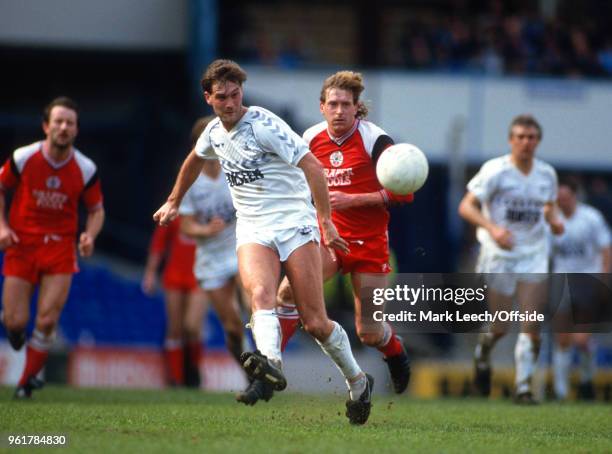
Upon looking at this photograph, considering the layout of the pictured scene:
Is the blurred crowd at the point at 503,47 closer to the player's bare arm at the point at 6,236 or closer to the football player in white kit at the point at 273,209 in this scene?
the player's bare arm at the point at 6,236

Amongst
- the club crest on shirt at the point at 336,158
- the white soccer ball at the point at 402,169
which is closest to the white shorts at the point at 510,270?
the club crest on shirt at the point at 336,158

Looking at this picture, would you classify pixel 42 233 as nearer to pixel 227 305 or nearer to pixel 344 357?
pixel 227 305

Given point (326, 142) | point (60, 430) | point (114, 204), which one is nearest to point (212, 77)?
point (326, 142)

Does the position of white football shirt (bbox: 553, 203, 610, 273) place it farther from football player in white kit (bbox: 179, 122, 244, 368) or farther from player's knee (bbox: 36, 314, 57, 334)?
player's knee (bbox: 36, 314, 57, 334)

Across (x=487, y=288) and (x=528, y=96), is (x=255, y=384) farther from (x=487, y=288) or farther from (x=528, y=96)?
(x=528, y=96)

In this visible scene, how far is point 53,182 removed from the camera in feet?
36.0

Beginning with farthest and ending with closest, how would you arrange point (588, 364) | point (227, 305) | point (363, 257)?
point (588, 364) → point (227, 305) → point (363, 257)

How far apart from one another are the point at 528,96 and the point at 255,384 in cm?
1848

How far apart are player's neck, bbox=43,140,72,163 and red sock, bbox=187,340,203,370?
150 inches

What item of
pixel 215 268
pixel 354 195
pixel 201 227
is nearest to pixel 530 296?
pixel 215 268

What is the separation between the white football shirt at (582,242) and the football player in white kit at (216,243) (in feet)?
16.0

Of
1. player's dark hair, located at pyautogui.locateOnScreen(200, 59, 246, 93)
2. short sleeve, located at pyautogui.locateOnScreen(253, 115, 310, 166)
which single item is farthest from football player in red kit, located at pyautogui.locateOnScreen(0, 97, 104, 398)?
short sleeve, located at pyautogui.locateOnScreen(253, 115, 310, 166)

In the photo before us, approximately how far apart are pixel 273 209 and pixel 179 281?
612 centimetres

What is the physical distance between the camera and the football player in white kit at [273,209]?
8211mm
